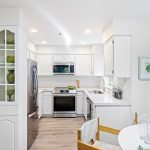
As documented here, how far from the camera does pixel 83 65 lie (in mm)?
6711

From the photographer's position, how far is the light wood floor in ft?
12.5

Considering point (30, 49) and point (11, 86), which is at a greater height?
point (30, 49)

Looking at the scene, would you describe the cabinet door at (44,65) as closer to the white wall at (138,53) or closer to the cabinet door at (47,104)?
the cabinet door at (47,104)

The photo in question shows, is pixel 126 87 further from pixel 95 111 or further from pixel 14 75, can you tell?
pixel 14 75

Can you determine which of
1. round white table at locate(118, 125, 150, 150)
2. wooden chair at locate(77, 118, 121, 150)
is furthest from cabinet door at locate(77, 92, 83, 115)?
round white table at locate(118, 125, 150, 150)

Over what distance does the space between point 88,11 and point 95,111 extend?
5.90 feet

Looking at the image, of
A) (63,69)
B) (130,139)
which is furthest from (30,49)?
(130,139)

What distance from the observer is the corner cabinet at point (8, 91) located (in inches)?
117

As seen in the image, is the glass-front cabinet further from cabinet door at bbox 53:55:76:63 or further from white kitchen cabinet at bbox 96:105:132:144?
cabinet door at bbox 53:55:76:63

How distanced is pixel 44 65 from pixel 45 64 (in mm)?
50

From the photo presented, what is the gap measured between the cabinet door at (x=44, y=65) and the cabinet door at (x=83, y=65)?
990 mm

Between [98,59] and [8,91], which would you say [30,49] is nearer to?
[98,59]

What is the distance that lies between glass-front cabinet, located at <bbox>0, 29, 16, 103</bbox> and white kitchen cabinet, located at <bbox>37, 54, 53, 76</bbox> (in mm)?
3551

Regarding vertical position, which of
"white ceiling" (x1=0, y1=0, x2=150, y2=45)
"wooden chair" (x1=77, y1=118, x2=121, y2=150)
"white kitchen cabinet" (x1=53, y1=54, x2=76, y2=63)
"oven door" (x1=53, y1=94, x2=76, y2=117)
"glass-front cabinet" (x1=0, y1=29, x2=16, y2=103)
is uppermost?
"white ceiling" (x1=0, y1=0, x2=150, y2=45)
